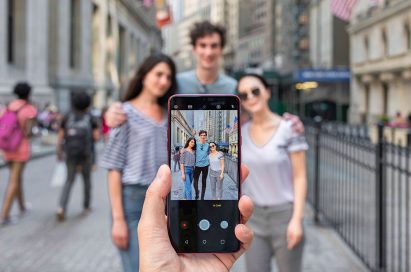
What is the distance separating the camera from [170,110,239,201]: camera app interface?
1.87 metres

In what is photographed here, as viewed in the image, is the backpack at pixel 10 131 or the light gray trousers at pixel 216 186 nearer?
the light gray trousers at pixel 216 186

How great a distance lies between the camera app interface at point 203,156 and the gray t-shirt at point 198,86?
158cm

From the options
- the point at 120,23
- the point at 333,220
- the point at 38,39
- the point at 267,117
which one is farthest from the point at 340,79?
the point at 267,117

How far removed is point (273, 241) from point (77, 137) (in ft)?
19.4

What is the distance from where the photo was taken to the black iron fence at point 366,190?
16.8 feet

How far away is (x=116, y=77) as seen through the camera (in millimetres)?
59281

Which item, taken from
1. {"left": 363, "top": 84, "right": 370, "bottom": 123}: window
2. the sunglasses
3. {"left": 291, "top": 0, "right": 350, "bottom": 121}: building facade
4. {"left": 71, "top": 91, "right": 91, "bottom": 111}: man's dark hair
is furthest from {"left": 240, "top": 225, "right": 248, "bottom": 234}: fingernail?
{"left": 363, "top": 84, "right": 370, "bottom": 123}: window

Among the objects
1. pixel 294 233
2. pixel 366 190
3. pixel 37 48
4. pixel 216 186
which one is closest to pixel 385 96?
pixel 37 48

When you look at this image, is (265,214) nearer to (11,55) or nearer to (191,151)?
(191,151)

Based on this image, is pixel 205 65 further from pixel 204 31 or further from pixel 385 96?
pixel 385 96

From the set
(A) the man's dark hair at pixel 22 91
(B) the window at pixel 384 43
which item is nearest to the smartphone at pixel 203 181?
(A) the man's dark hair at pixel 22 91

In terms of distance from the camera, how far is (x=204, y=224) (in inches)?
74.5

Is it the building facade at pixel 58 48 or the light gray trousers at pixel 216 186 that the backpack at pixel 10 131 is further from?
the building facade at pixel 58 48

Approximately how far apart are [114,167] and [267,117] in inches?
46.3
